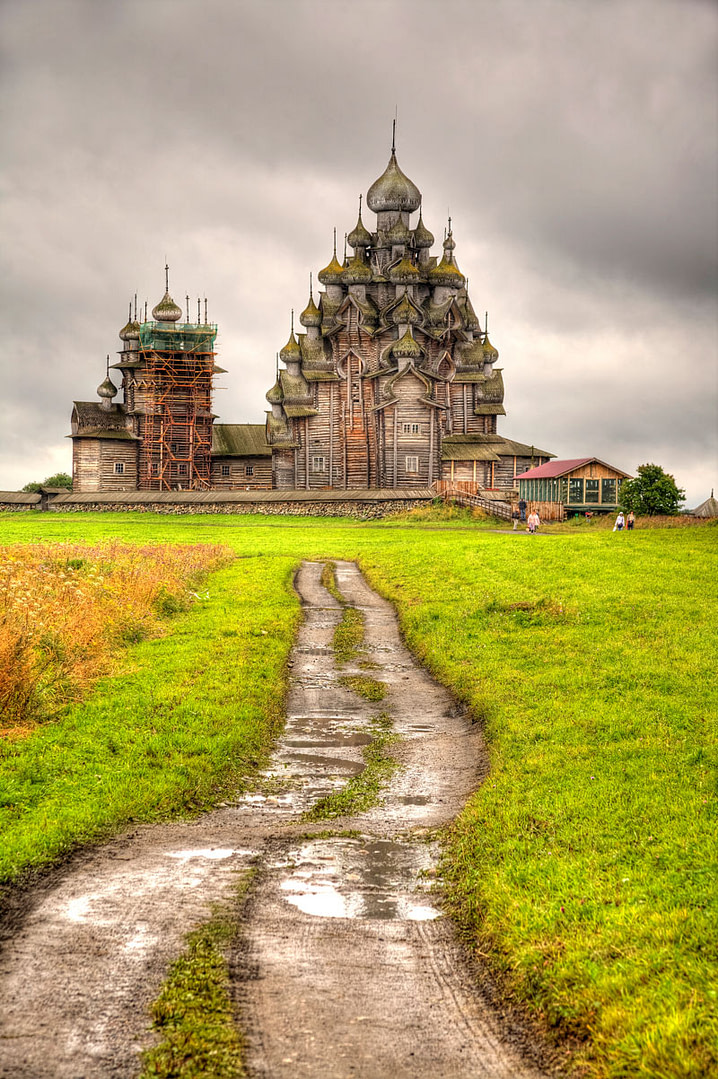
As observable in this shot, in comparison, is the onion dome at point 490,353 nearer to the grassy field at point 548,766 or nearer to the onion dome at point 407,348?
the onion dome at point 407,348

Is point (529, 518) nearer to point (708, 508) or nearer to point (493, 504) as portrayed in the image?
point (493, 504)

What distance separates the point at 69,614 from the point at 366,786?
805 cm

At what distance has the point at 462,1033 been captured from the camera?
6188mm

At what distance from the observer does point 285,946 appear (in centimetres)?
718

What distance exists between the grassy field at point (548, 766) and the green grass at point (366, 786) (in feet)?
4.08

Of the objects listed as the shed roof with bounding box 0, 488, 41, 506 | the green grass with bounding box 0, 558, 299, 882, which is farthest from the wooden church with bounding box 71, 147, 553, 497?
the green grass with bounding box 0, 558, 299, 882

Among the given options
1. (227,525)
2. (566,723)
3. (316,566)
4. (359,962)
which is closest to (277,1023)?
(359,962)

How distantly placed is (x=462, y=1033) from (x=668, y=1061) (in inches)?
52.2

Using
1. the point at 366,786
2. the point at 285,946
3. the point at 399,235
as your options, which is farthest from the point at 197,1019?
the point at 399,235

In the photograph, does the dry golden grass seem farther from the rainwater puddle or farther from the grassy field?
the rainwater puddle

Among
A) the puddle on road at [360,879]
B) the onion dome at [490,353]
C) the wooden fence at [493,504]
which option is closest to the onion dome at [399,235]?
the onion dome at [490,353]

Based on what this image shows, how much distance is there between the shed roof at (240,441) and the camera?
80.9 meters

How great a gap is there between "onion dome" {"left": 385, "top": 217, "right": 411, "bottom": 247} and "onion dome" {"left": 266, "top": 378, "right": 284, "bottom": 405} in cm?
1417

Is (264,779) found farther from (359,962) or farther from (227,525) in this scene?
(227,525)
